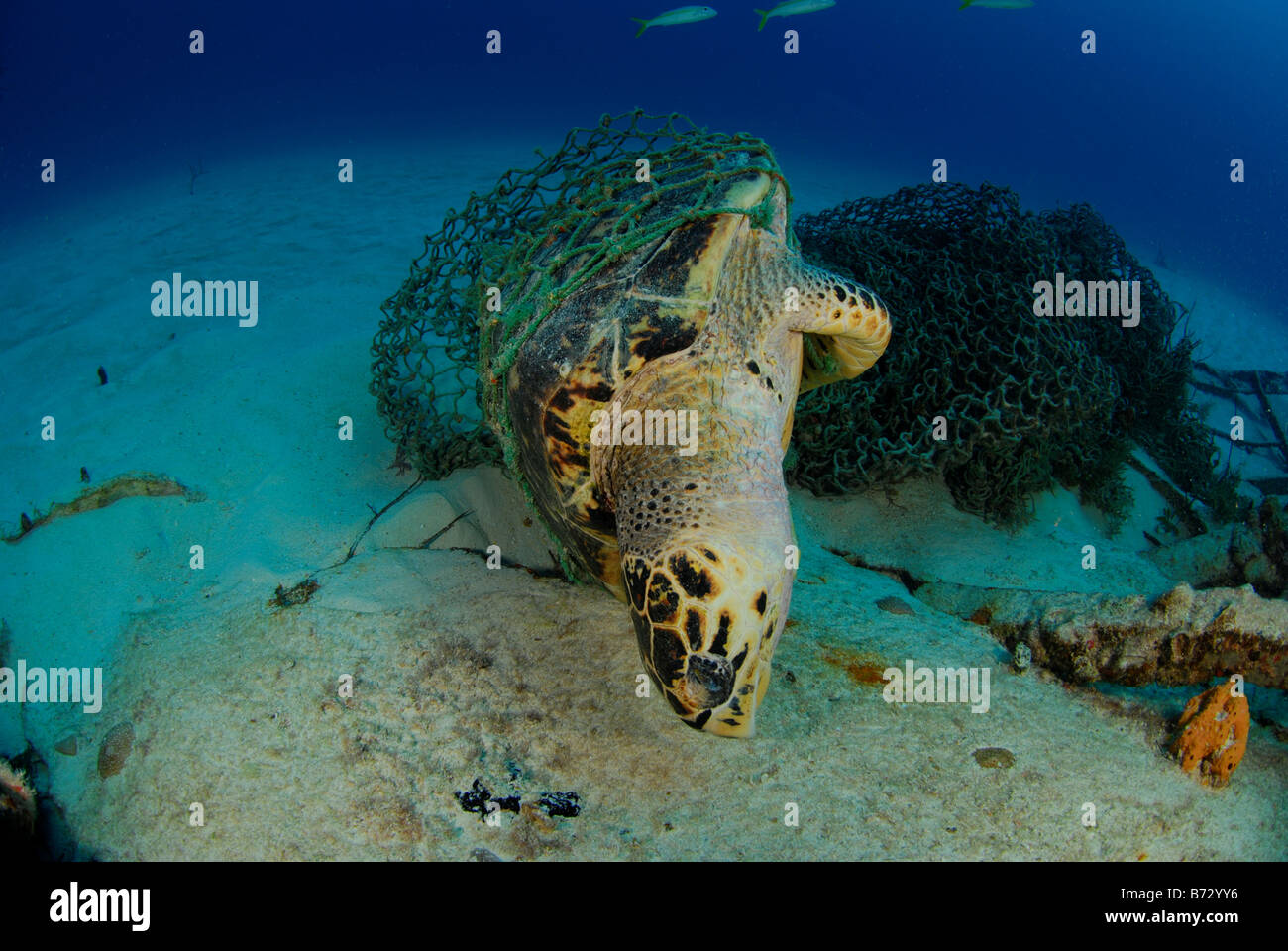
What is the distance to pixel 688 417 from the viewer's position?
8.89 ft

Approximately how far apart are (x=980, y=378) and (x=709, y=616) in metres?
3.81

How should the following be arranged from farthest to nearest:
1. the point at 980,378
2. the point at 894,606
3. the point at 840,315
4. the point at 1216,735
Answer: the point at 980,378 < the point at 894,606 < the point at 840,315 < the point at 1216,735

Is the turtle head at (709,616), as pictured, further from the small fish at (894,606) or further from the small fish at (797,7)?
the small fish at (797,7)

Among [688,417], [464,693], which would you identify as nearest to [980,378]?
[688,417]

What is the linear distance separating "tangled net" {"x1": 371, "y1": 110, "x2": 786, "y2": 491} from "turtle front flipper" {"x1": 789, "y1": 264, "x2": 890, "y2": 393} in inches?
17.1

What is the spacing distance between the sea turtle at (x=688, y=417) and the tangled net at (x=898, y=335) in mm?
111

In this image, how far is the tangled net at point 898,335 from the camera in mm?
3424

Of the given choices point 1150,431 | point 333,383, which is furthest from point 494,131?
point 1150,431

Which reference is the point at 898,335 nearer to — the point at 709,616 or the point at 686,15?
the point at 709,616

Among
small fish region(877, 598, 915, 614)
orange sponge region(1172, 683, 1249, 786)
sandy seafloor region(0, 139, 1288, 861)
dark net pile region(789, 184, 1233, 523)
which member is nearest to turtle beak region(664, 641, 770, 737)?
sandy seafloor region(0, 139, 1288, 861)

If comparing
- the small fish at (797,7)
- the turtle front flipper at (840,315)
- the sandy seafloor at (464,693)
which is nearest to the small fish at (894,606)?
the sandy seafloor at (464,693)

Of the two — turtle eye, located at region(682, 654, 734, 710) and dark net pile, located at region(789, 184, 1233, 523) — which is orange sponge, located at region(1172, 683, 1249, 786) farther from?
dark net pile, located at region(789, 184, 1233, 523)

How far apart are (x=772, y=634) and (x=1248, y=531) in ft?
12.8

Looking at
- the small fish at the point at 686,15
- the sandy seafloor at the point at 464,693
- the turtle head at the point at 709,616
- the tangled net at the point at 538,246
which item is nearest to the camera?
the turtle head at the point at 709,616
